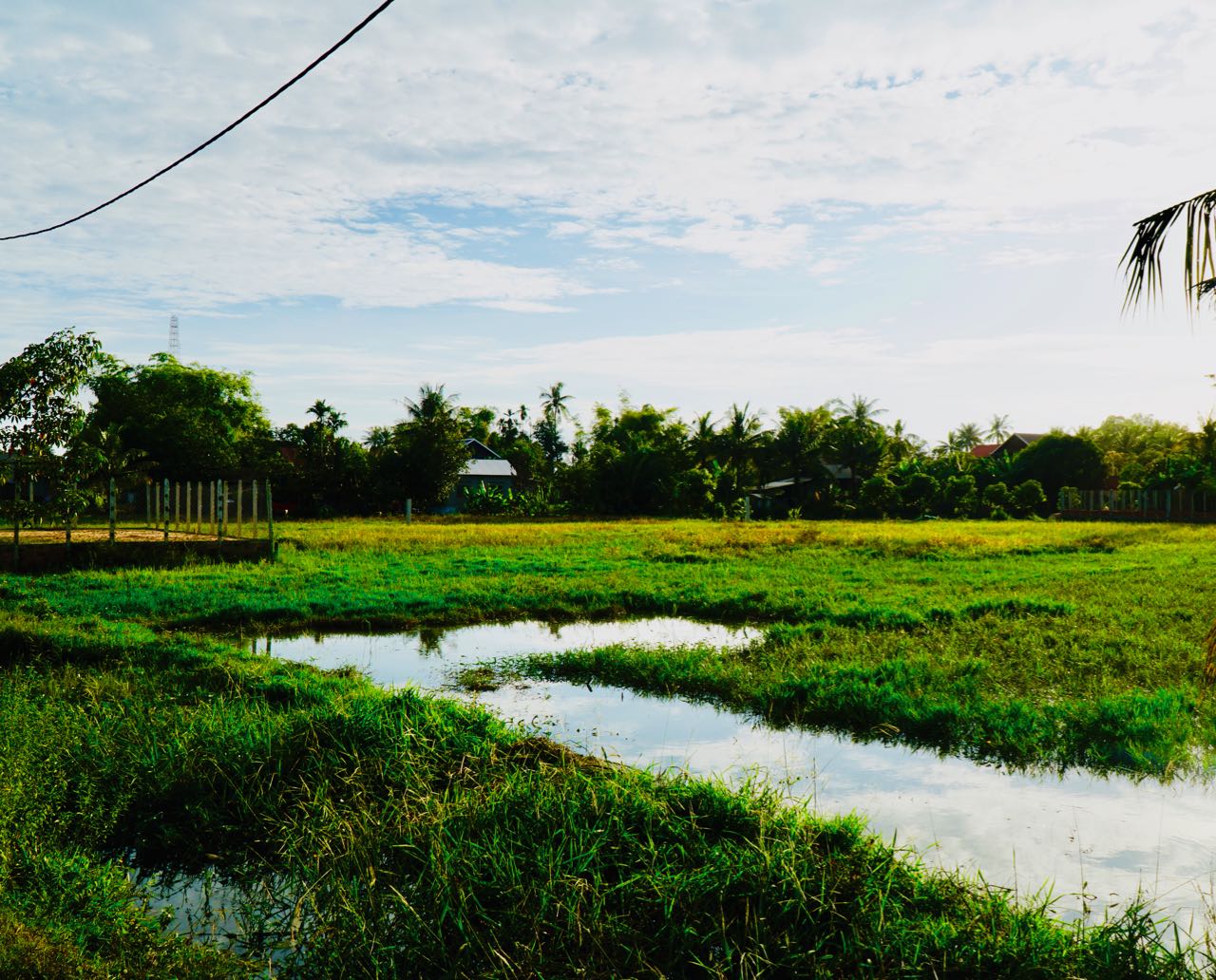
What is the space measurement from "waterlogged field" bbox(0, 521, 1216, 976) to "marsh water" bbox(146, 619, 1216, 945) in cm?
39

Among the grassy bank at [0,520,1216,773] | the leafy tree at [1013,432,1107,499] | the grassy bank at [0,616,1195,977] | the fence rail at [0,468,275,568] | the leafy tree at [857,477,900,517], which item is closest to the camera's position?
the grassy bank at [0,616,1195,977]

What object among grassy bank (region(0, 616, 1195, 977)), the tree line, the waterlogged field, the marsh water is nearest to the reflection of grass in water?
the marsh water

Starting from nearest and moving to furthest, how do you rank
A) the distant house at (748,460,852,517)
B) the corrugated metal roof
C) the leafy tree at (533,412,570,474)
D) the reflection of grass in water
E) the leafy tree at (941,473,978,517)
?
1. the reflection of grass in water
2. the leafy tree at (941,473,978,517)
3. the distant house at (748,460,852,517)
4. the corrugated metal roof
5. the leafy tree at (533,412,570,474)

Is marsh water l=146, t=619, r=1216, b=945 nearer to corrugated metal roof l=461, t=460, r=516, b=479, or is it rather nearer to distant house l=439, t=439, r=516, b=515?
distant house l=439, t=439, r=516, b=515

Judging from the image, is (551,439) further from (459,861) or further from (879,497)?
(459,861)

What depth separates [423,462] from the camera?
43.6 m

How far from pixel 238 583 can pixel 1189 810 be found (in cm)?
1400

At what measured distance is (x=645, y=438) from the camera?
156 feet

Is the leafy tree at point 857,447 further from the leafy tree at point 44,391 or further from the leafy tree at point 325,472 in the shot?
the leafy tree at point 44,391

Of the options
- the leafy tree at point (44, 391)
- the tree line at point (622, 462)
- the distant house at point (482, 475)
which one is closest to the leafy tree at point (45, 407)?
the leafy tree at point (44, 391)

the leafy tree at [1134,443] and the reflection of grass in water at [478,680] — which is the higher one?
the leafy tree at [1134,443]

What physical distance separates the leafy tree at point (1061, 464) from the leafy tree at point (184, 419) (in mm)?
38052

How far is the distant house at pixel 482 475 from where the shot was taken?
2040 inches

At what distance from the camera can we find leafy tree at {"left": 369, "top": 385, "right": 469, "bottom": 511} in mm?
43531
